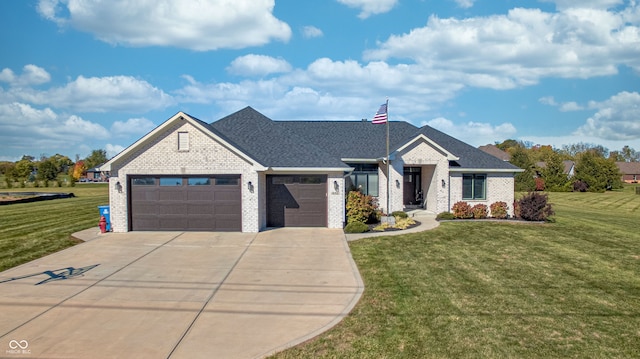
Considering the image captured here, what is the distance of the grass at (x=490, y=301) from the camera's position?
735 cm

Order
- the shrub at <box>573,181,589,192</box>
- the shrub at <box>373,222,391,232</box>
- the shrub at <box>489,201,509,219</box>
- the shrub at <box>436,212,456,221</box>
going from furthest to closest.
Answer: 1. the shrub at <box>573,181,589,192</box>
2. the shrub at <box>489,201,509,219</box>
3. the shrub at <box>436,212,456,221</box>
4. the shrub at <box>373,222,391,232</box>

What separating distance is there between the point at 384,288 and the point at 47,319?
7539 millimetres

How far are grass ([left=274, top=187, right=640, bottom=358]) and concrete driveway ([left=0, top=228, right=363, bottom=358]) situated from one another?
861mm

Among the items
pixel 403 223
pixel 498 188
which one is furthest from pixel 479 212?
pixel 403 223

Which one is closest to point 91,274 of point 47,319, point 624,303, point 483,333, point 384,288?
point 47,319

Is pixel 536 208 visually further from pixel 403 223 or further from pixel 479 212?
pixel 403 223

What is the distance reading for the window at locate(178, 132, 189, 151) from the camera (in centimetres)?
1870

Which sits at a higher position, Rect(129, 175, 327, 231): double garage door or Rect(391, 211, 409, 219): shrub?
Rect(129, 175, 327, 231): double garage door

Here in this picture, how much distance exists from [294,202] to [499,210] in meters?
12.2

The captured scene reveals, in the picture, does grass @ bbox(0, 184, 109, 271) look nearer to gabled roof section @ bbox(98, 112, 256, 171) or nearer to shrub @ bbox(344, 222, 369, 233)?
gabled roof section @ bbox(98, 112, 256, 171)

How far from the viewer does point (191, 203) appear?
18.8m

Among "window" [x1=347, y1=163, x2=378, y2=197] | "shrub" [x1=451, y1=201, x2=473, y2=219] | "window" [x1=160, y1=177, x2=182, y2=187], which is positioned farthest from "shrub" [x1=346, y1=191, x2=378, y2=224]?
"window" [x1=160, y1=177, x2=182, y2=187]

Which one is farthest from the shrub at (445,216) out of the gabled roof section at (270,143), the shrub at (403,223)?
the gabled roof section at (270,143)

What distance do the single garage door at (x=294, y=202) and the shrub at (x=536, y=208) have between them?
11.6m
